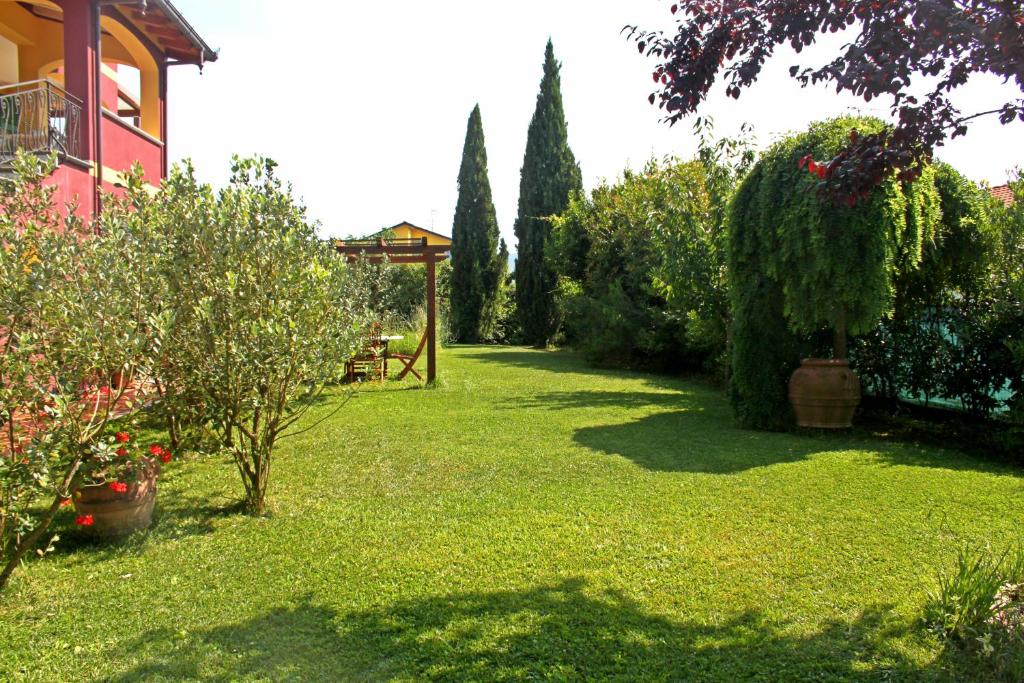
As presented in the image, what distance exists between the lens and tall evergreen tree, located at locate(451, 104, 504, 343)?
3152cm

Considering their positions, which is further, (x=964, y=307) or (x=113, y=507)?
(x=964, y=307)

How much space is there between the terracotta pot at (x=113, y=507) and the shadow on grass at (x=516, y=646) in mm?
1558

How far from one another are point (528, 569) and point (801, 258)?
6088mm

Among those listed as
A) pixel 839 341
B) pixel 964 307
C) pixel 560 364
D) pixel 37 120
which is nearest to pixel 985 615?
pixel 839 341

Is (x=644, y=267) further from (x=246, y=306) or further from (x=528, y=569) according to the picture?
(x=528, y=569)

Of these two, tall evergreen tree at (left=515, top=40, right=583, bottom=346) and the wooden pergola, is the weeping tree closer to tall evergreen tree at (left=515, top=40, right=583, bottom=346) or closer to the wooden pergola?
the wooden pergola

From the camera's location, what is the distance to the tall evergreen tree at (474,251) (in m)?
31.5

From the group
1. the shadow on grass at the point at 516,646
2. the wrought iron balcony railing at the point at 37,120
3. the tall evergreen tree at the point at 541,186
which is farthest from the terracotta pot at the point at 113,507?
the tall evergreen tree at the point at 541,186

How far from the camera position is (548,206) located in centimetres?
2970

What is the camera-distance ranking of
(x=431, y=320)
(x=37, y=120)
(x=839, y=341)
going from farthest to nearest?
1. (x=431, y=320)
2. (x=839, y=341)
3. (x=37, y=120)

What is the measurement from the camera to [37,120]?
8953 mm

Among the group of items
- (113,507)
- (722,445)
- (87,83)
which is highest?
(87,83)

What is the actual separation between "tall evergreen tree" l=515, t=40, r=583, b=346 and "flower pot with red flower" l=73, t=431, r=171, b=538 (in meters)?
24.6

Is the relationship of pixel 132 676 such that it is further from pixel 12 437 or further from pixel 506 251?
pixel 506 251
